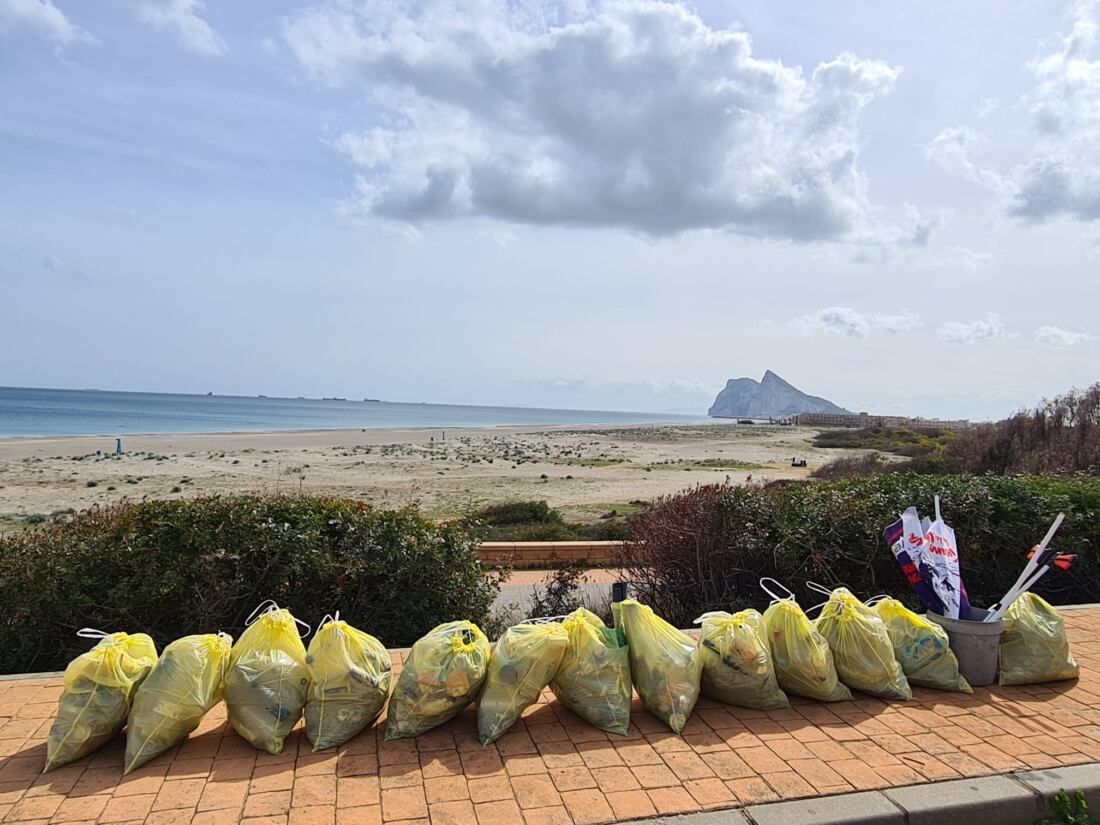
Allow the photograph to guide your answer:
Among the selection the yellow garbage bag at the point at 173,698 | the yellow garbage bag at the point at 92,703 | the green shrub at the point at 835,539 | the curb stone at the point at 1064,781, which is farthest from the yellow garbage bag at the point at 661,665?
the yellow garbage bag at the point at 92,703

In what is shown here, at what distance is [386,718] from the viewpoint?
4.00 metres

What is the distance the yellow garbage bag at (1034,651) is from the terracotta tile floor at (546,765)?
0.32 meters

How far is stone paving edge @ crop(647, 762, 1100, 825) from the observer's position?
3.14 metres

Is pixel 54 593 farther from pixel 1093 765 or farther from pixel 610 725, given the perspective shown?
pixel 1093 765

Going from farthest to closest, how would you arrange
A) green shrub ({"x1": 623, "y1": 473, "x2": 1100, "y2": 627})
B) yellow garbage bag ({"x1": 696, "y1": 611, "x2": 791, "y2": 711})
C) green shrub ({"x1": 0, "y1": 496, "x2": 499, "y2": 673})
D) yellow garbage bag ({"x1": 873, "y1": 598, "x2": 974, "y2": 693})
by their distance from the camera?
green shrub ({"x1": 623, "y1": 473, "x2": 1100, "y2": 627})
green shrub ({"x1": 0, "y1": 496, "x2": 499, "y2": 673})
yellow garbage bag ({"x1": 873, "y1": 598, "x2": 974, "y2": 693})
yellow garbage bag ({"x1": 696, "y1": 611, "x2": 791, "y2": 711})

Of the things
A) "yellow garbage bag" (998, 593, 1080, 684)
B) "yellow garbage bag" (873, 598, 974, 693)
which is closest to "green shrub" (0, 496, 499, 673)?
"yellow garbage bag" (873, 598, 974, 693)

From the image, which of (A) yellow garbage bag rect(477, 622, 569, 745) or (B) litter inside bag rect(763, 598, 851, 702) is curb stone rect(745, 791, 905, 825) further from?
(A) yellow garbage bag rect(477, 622, 569, 745)

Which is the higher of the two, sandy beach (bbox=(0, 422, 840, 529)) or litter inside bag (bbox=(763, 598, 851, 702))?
litter inside bag (bbox=(763, 598, 851, 702))

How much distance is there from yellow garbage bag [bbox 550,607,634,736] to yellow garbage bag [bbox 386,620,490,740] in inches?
18.9

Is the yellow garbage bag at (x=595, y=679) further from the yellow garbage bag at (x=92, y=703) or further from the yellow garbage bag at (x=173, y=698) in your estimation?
the yellow garbage bag at (x=92, y=703)

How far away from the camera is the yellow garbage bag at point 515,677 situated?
378 centimetres

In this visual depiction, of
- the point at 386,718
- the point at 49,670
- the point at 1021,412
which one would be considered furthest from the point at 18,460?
the point at 1021,412

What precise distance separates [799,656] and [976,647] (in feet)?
4.36

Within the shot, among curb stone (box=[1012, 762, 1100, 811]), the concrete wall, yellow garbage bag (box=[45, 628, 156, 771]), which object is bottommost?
the concrete wall
